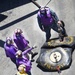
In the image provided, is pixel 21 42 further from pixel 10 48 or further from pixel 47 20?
pixel 47 20

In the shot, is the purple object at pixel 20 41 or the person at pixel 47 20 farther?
the person at pixel 47 20

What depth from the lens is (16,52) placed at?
15203mm

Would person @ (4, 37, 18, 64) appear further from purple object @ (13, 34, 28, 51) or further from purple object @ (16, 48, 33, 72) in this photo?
purple object @ (16, 48, 33, 72)

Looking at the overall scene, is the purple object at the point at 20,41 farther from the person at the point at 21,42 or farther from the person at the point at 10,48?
the person at the point at 10,48

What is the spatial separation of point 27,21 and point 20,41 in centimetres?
315

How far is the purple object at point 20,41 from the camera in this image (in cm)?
1594

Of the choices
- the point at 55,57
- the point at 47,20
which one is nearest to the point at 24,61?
the point at 55,57

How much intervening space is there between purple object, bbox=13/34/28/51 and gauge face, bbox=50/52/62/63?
166 cm

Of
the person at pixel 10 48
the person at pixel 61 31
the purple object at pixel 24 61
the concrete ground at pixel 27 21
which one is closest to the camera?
the purple object at pixel 24 61

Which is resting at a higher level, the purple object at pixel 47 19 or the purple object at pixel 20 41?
the purple object at pixel 47 19

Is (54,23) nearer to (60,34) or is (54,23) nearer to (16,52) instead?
(60,34)

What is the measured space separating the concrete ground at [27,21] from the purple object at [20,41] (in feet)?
2.81

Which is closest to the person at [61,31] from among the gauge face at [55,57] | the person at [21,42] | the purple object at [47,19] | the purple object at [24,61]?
the gauge face at [55,57]

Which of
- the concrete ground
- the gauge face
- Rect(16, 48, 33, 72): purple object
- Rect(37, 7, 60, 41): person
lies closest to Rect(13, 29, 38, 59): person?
the concrete ground
